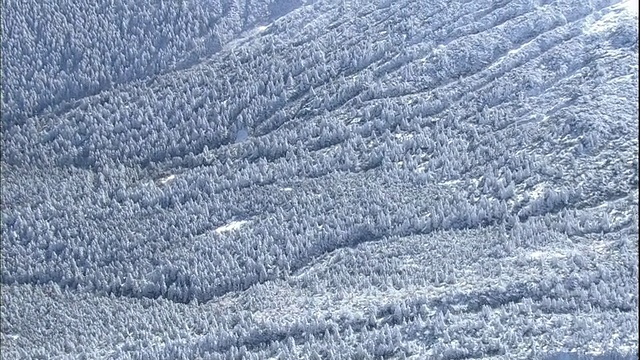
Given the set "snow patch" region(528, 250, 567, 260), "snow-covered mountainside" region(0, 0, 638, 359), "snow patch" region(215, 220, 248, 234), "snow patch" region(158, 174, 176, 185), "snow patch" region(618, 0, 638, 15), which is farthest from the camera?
"snow patch" region(158, 174, 176, 185)

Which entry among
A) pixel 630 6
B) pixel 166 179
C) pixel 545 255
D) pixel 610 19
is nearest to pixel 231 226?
pixel 166 179

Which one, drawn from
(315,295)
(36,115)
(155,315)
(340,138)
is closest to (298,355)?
(315,295)

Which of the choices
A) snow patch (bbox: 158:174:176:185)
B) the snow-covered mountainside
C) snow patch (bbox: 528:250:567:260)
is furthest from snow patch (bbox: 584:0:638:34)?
snow patch (bbox: 158:174:176:185)

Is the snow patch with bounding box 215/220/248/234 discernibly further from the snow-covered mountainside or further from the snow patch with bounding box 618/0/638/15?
the snow patch with bounding box 618/0/638/15

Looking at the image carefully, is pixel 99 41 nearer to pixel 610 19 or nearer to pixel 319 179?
pixel 319 179

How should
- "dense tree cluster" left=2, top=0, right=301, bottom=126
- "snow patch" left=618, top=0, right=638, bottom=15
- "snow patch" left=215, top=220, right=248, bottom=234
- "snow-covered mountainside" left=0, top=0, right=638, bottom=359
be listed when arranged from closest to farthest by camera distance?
"snow-covered mountainside" left=0, top=0, right=638, bottom=359
"snow patch" left=215, top=220, right=248, bottom=234
"snow patch" left=618, top=0, right=638, bottom=15
"dense tree cluster" left=2, top=0, right=301, bottom=126

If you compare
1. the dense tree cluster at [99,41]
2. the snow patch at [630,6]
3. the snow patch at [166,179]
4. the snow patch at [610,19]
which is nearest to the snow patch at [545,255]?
the snow patch at [610,19]
